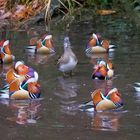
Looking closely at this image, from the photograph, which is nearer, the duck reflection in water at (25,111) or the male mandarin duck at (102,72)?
the duck reflection in water at (25,111)

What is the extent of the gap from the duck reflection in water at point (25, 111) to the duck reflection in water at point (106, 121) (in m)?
0.79

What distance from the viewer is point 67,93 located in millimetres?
9977

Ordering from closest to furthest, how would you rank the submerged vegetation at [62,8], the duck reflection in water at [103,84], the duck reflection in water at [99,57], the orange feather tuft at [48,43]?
the duck reflection in water at [103,84]
the duck reflection in water at [99,57]
the orange feather tuft at [48,43]
the submerged vegetation at [62,8]

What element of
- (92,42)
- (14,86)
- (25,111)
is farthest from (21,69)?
(92,42)

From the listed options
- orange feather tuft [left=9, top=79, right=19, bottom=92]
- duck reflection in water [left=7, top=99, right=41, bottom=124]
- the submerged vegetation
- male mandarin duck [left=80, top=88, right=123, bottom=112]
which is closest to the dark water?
duck reflection in water [left=7, top=99, right=41, bottom=124]

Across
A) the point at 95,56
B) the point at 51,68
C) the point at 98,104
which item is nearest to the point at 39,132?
the point at 98,104

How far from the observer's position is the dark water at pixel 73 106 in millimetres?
7852

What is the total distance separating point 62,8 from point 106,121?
407 inches

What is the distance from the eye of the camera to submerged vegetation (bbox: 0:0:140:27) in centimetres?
1778

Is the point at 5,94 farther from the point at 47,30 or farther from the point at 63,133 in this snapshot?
the point at 47,30

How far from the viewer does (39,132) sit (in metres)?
7.91

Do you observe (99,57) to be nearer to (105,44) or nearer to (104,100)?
(105,44)

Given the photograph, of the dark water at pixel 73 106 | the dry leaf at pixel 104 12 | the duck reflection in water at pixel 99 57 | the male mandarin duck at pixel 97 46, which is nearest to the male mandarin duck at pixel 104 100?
the dark water at pixel 73 106

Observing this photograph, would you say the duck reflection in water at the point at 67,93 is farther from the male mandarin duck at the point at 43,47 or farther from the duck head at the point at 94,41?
the male mandarin duck at the point at 43,47
